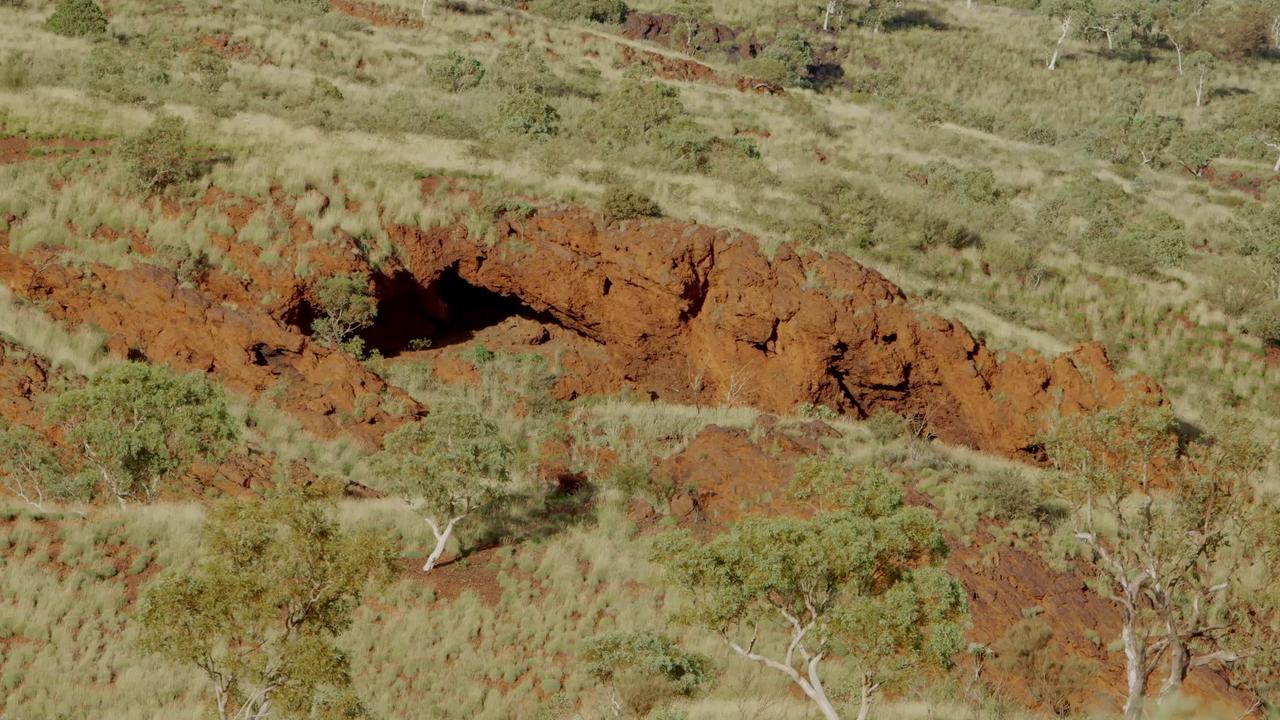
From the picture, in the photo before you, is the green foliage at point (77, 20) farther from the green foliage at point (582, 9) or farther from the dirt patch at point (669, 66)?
the green foliage at point (582, 9)

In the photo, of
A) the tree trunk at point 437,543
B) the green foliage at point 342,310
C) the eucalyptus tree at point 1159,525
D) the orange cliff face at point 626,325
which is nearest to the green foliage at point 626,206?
the orange cliff face at point 626,325

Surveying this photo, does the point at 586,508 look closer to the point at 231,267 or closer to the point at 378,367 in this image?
the point at 378,367

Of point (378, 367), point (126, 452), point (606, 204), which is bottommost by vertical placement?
point (378, 367)

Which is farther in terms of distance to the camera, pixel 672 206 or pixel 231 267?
pixel 672 206

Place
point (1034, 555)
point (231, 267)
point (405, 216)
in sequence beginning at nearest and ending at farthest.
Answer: point (1034, 555) < point (231, 267) < point (405, 216)

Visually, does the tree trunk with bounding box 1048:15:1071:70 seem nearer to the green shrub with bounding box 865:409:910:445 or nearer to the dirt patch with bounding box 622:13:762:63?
the dirt patch with bounding box 622:13:762:63

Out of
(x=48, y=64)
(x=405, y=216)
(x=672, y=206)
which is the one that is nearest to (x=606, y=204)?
(x=672, y=206)
